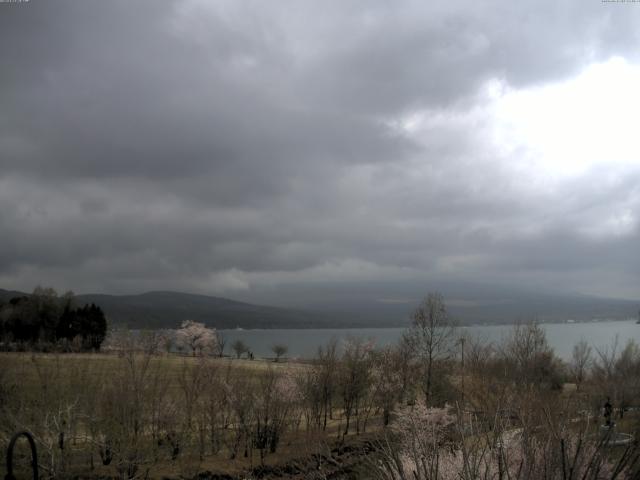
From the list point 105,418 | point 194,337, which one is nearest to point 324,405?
point 105,418

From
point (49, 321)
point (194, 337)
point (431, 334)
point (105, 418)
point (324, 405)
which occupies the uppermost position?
point (431, 334)

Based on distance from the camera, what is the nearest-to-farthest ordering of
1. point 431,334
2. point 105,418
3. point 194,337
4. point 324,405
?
point 105,418, point 324,405, point 431,334, point 194,337

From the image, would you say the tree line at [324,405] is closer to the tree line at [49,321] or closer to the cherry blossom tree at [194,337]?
the tree line at [49,321]

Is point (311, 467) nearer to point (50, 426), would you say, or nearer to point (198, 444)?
point (198, 444)

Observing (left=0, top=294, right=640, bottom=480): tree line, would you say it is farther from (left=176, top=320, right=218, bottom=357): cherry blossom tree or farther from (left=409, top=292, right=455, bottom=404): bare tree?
(left=176, top=320, right=218, bottom=357): cherry blossom tree

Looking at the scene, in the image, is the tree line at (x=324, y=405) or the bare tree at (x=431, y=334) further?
the bare tree at (x=431, y=334)

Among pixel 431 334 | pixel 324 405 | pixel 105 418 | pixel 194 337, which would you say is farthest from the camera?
pixel 194 337

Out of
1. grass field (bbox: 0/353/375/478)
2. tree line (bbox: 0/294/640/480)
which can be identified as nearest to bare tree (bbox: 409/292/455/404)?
tree line (bbox: 0/294/640/480)

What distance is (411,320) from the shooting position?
185 ft

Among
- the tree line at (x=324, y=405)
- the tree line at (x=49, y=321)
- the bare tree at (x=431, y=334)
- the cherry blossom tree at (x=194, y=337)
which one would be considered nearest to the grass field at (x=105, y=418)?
the tree line at (x=324, y=405)

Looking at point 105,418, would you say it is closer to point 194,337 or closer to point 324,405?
point 324,405

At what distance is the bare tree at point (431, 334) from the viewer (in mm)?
52469

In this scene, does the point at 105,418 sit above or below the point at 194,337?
above

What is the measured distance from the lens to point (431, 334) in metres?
53.2
